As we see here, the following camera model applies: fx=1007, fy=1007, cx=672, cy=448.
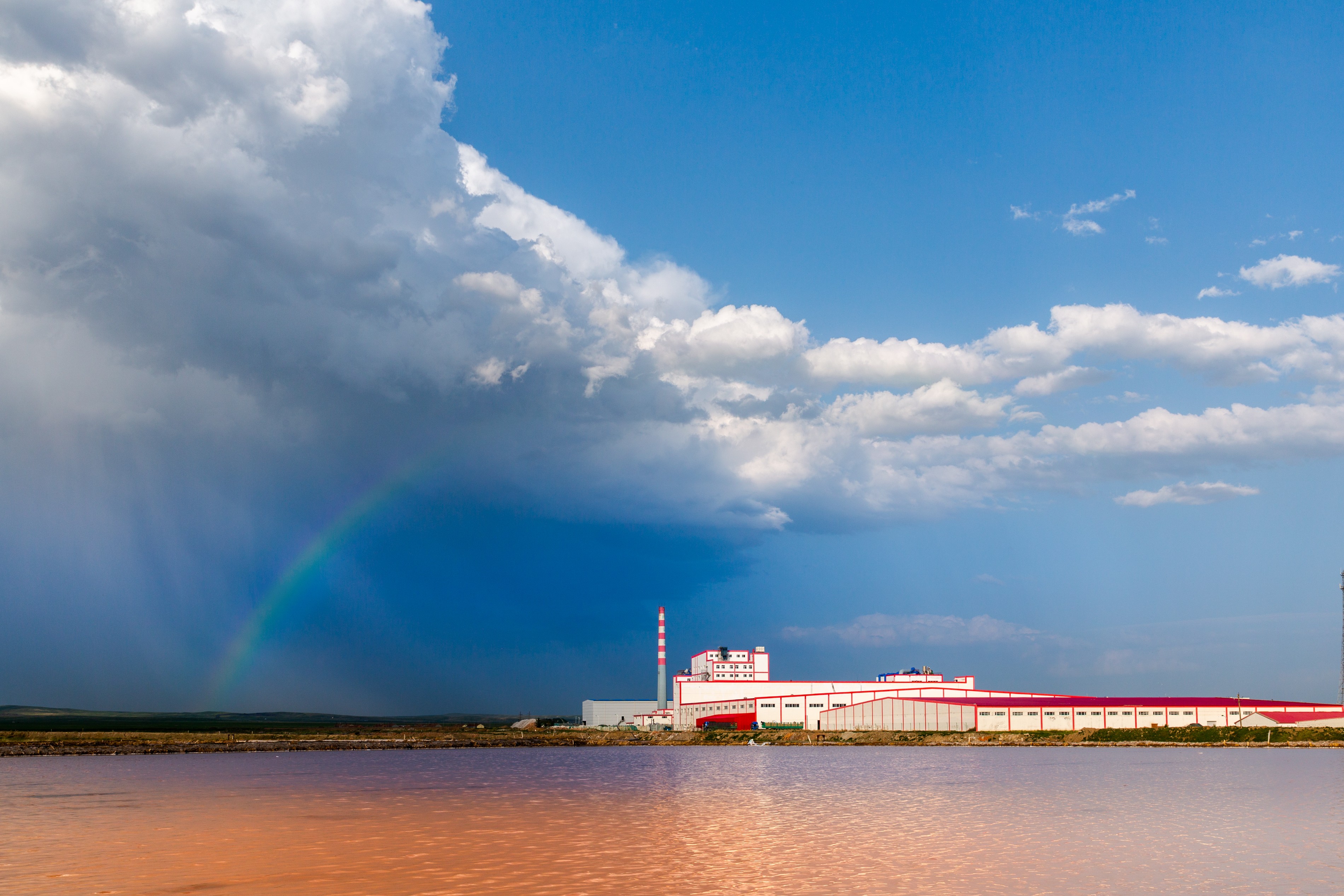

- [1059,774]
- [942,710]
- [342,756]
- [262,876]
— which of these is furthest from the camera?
[942,710]

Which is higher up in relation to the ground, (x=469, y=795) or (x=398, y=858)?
(x=398, y=858)

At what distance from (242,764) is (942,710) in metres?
81.0

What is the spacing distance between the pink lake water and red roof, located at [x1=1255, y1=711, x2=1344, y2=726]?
53663 millimetres

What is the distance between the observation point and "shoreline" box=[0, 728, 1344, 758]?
110125 mm

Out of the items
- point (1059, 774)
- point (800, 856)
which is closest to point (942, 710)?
point (1059, 774)

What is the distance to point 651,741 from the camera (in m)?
146

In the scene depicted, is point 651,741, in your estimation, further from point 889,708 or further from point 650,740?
point 889,708

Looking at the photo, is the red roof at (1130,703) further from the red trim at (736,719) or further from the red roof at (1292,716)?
the red trim at (736,719)

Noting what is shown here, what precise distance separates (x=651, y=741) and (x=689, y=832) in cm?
11515

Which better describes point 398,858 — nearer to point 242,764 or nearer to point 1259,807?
point 1259,807

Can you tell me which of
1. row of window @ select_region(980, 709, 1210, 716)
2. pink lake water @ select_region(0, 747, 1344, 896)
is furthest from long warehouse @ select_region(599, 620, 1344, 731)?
pink lake water @ select_region(0, 747, 1344, 896)

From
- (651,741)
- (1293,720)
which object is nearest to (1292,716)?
(1293,720)

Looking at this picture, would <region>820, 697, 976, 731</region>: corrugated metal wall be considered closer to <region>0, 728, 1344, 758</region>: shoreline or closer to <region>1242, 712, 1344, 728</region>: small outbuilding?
<region>0, 728, 1344, 758</region>: shoreline

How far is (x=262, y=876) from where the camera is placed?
24.8m
